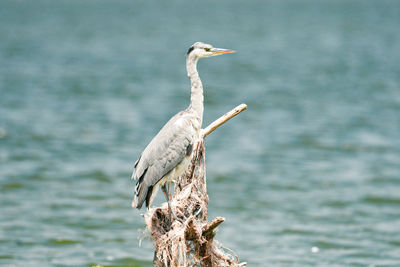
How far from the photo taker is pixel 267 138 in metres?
20.7

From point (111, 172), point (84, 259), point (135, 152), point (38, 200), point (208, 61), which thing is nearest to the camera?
point (84, 259)

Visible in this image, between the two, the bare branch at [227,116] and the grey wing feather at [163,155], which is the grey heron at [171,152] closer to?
the grey wing feather at [163,155]

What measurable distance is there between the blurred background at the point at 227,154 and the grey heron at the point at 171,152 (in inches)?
137

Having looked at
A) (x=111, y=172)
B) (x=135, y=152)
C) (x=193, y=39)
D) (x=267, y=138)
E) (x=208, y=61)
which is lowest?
(x=111, y=172)

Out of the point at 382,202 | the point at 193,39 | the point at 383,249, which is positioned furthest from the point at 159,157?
the point at 193,39

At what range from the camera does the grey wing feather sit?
7.25m

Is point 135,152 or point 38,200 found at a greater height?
point 135,152

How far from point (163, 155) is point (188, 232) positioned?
1.18m

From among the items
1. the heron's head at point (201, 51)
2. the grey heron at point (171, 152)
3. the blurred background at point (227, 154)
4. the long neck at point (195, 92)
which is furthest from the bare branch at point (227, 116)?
the blurred background at point (227, 154)

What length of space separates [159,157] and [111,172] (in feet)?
31.5

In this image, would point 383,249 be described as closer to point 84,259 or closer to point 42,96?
point 84,259

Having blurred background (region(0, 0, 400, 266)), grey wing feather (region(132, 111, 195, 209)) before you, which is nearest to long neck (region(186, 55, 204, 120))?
grey wing feather (region(132, 111, 195, 209))

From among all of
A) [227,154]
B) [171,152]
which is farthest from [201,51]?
[227,154]

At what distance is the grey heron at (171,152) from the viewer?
726 centimetres
